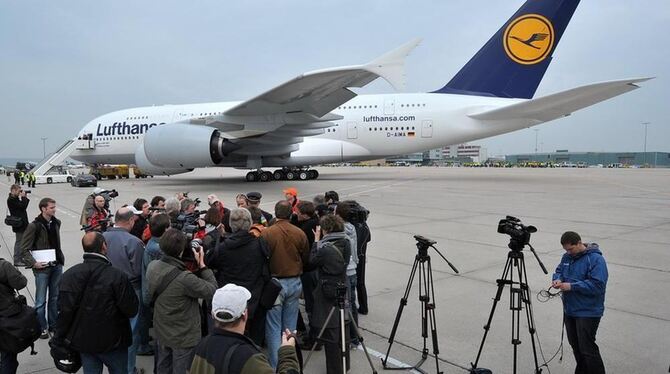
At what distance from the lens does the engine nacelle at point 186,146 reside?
1716 cm

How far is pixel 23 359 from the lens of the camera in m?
3.91

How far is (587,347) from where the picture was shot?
3.33 meters

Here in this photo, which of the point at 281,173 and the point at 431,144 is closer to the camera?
the point at 431,144

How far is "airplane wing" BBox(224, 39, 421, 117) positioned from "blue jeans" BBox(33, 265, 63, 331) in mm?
9710

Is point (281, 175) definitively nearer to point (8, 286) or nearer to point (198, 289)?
point (8, 286)

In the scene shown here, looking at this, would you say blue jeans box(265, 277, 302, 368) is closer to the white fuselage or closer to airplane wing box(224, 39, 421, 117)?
airplane wing box(224, 39, 421, 117)

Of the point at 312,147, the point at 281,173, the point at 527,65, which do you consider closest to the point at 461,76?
the point at 527,65

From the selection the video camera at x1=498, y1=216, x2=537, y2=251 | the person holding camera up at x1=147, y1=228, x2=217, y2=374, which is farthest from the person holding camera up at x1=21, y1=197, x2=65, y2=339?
the video camera at x1=498, y1=216, x2=537, y2=251

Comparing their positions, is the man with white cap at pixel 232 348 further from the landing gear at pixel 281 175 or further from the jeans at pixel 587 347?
the landing gear at pixel 281 175

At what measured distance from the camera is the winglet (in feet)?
39.6

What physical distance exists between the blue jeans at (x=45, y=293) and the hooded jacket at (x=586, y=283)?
4786mm

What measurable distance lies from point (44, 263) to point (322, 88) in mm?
12474

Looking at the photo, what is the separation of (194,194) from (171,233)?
1499 cm

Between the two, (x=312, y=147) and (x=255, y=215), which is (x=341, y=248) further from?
(x=312, y=147)
